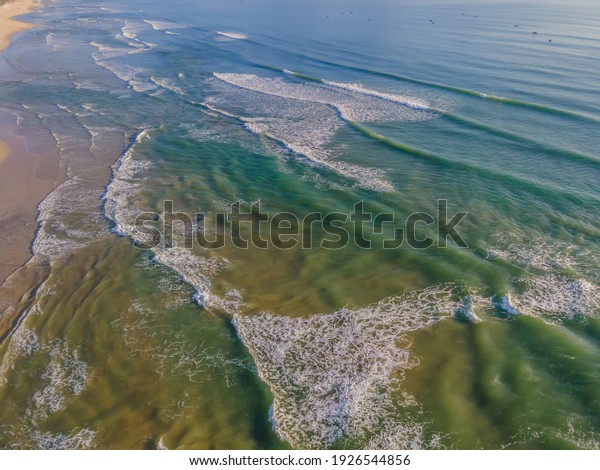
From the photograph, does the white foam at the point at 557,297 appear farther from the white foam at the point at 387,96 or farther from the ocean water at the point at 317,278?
the white foam at the point at 387,96

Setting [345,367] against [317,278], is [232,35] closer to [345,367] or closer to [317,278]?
[317,278]

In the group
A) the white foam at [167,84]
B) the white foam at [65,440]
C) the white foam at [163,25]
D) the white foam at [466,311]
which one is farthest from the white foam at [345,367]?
the white foam at [163,25]

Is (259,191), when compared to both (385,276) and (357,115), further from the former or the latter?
(357,115)

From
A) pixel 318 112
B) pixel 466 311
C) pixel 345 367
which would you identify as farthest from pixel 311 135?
pixel 345 367

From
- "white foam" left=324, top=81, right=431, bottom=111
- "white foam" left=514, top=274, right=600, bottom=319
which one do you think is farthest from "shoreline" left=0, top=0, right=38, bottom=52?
"white foam" left=514, top=274, right=600, bottom=319

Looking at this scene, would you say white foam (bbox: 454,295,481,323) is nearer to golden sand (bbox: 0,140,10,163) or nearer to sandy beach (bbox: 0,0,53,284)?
sandy beach (bbox: 0,0,53,284)

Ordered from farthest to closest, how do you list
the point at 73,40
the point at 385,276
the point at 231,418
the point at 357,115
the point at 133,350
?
the point at 73,40
the point at 357,115
the point at 385,276
the point at 133,350
the point at 231,418

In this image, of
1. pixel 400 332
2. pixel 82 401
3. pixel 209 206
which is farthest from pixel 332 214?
pixel 82 401
